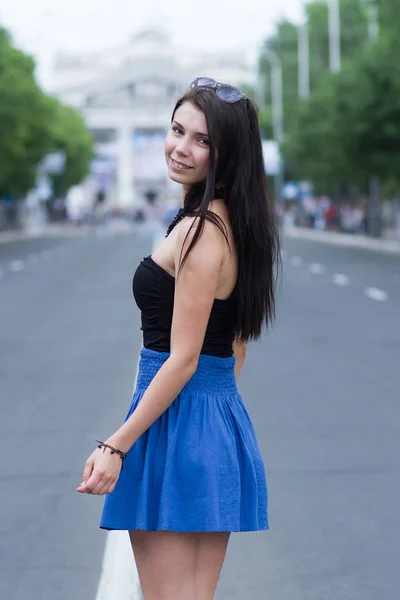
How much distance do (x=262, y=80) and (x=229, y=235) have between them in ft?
396

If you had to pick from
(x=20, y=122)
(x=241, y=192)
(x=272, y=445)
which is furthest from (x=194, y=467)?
(x=20, y=122)

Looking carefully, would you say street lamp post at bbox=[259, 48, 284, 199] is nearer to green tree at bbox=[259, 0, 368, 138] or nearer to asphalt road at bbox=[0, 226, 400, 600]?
green tree at bbox=[259, 0, 368, 138]

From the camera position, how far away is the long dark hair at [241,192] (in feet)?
12.0

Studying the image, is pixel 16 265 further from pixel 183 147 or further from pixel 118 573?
pixel 183 147

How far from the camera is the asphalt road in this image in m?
6.07

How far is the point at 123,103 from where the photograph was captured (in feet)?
575

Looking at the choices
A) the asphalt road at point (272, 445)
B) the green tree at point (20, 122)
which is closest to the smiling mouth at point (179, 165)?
the asphalt road at point (272, 445)

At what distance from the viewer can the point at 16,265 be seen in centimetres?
3903

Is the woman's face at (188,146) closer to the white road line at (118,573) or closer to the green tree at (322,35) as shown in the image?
the white road line at (118,573)

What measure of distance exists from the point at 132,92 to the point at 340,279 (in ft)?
483

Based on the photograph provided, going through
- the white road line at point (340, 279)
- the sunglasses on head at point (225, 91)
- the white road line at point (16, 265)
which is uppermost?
the sunglasses on head at point (225, 91)

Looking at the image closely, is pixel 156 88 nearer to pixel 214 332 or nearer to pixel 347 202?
pixel 347 202

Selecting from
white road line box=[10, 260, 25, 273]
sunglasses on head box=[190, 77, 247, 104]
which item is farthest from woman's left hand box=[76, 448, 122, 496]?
white road line box=[10, 260, 25, 273]

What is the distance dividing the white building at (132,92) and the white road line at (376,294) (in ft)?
452
